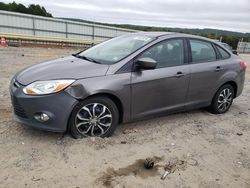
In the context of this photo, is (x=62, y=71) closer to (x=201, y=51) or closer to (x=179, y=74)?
(x=179, y=74)

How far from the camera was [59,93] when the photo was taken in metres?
3.62

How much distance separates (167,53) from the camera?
15.3ft

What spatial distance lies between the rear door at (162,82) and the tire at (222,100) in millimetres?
1008

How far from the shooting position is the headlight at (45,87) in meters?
3.63

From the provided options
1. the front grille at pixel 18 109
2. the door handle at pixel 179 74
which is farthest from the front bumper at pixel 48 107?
the door handle at pixel 179 74

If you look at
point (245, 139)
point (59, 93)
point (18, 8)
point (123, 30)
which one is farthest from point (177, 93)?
point (18, 8)

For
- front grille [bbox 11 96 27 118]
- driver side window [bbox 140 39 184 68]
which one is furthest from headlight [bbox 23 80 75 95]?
driver side window [bbox 140 39 184 68]

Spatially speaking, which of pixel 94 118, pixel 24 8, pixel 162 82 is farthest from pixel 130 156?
pixel 24 8

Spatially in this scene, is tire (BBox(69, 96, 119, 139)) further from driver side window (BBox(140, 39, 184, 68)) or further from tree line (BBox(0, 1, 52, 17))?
tree line (BBox(0, 1, 52, 17))

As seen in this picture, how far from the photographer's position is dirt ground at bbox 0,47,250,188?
314 centimetres

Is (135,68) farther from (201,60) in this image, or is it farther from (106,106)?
(201,60)

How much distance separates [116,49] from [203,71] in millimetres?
1697

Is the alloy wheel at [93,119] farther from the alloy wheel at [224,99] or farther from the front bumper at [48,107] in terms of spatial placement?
the alloy wheel at [224,99]

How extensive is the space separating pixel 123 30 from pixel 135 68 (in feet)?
75.8
